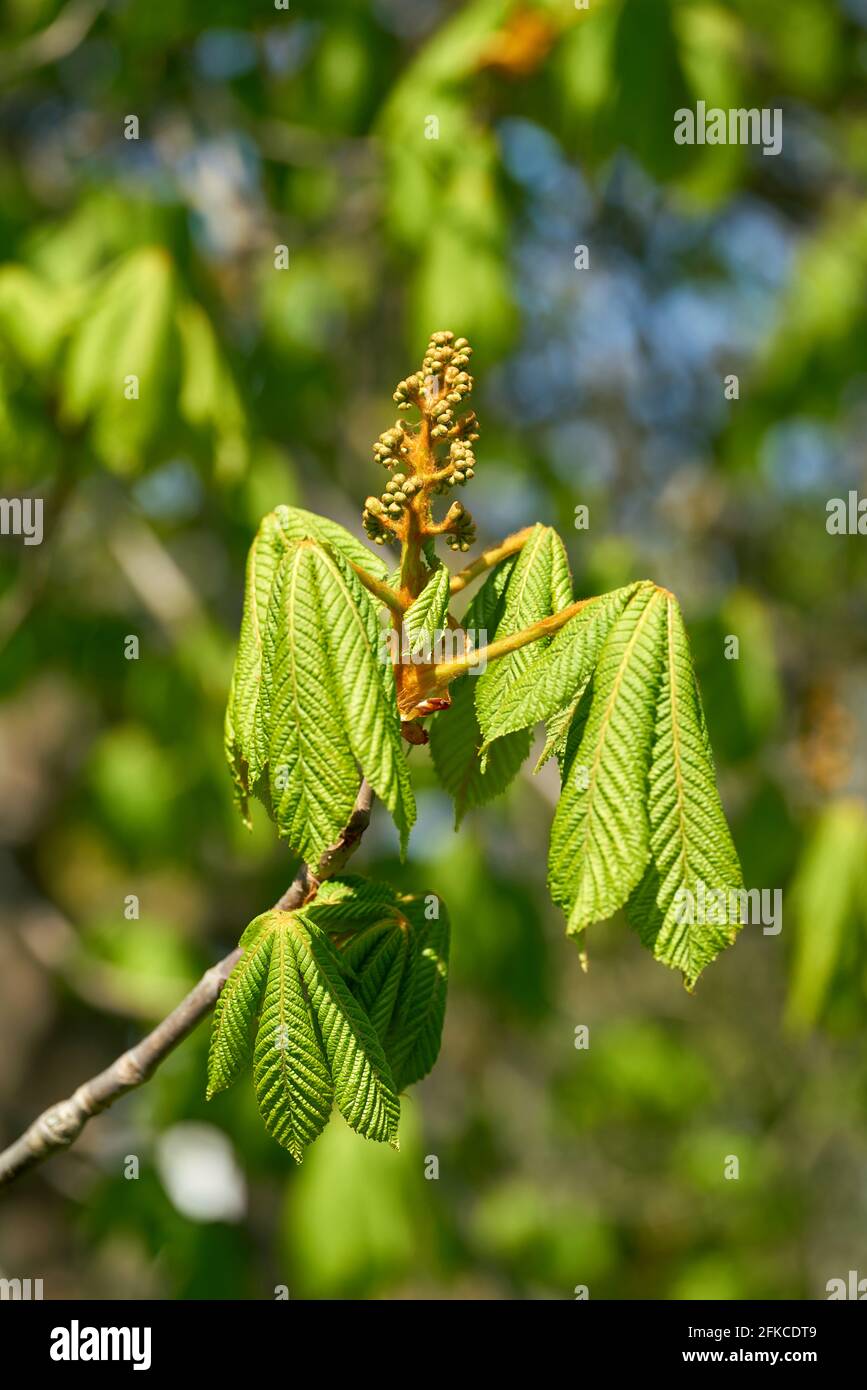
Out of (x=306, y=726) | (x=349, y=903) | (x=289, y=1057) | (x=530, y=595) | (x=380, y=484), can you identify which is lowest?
(x=289, y=1057)

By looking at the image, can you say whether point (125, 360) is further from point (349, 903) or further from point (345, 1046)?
point (345, 1046)

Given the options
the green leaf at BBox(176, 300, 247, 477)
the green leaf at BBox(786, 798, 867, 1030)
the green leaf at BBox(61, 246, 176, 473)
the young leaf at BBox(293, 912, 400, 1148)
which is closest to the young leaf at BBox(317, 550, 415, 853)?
the young leaf at BBox(293, 912, 400, 1148)

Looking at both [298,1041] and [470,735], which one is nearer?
[298,1041]

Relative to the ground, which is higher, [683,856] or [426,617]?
[426,617]

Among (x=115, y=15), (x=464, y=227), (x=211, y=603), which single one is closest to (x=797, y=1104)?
(x=211, y=603)

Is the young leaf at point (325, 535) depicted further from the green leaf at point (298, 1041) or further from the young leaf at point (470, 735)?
the green leaf at point (298, 1041)

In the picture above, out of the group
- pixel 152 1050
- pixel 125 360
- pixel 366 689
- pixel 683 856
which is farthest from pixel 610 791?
pixel 125 360
